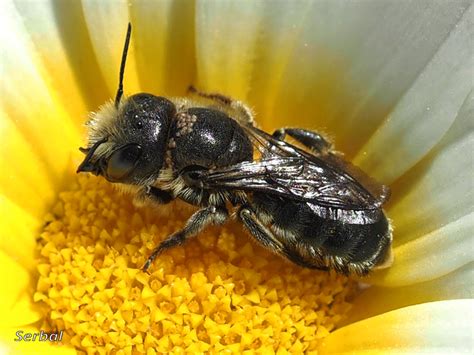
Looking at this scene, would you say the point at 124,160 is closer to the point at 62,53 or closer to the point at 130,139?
the point at 130,139

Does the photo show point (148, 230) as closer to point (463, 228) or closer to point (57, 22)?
point (57, 22)

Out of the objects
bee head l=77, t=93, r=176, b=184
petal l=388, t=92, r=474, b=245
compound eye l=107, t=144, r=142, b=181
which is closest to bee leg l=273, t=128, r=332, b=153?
petal l=388, t=92, r=474, b=245

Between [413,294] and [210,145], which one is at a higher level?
[210,145]

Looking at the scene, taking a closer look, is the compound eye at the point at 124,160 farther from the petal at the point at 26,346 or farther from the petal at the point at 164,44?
the petal at the point at 164,44

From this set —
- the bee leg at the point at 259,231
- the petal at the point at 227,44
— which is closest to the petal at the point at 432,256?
the bee leg at the point at 259,231

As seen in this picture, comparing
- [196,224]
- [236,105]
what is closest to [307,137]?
[236,105]
